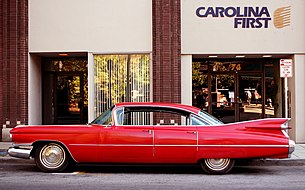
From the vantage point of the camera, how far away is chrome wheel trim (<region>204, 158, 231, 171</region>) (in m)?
9.10

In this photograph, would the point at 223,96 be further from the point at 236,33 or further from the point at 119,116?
the point at 119,116

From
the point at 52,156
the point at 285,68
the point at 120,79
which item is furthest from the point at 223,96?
the point at 52,156

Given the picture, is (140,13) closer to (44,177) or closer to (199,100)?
(199,100)

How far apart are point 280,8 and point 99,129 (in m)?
7.99

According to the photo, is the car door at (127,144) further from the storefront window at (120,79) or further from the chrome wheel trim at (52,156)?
the storefront window at (120,79)

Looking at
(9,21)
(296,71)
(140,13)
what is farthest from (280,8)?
(9,21)

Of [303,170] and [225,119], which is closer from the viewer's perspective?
[303,170]

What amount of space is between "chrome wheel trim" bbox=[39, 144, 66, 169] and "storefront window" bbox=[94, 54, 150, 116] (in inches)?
203

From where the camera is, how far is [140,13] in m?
14.1

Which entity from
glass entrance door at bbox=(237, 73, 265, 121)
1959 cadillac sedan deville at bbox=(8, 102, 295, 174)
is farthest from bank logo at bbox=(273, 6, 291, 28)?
1959 cadillac sedan deville at bbox=(8, 102, 295, 174)

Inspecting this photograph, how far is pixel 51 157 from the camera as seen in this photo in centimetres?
931

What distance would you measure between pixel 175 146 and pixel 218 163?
1.00 m

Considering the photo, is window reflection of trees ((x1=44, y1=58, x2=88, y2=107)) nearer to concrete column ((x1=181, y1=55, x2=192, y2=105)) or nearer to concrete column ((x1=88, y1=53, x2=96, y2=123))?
concrete column ((x1=88, y1=53, x2=96, y2=123))

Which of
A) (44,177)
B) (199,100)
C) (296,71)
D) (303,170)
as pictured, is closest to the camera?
(44,177)
